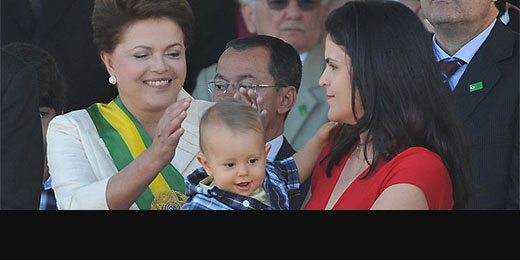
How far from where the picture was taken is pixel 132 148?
2.73m

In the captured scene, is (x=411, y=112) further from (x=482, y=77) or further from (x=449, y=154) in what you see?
(x=482, y=77)

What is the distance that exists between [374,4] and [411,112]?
0.34 meters

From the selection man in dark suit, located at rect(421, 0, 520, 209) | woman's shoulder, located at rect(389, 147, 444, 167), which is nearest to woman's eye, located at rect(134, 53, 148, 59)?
woman's shoulder, located at rect(389, 147, 444, 167)

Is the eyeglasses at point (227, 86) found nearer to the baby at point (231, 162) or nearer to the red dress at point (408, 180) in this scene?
the baby at point (231, 162)

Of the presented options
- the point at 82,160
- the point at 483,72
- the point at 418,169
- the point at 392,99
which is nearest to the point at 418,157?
the point at 418,169

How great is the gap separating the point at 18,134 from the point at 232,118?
2.42 ft

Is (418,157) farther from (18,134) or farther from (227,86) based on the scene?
(18,134)

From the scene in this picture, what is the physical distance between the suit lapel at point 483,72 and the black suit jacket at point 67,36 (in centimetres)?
132

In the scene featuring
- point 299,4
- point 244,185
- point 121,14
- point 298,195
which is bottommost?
point 298,195

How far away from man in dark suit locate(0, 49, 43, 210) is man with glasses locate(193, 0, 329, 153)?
777 millimetres

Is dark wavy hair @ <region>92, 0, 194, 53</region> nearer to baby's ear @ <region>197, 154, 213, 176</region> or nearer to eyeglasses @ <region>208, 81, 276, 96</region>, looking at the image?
eyeglasses @ <region>208, 81, 276, 96</region>

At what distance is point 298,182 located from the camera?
8.95 feet

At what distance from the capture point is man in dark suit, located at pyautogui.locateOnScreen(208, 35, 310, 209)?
3033 mm

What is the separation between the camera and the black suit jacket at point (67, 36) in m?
3.29
